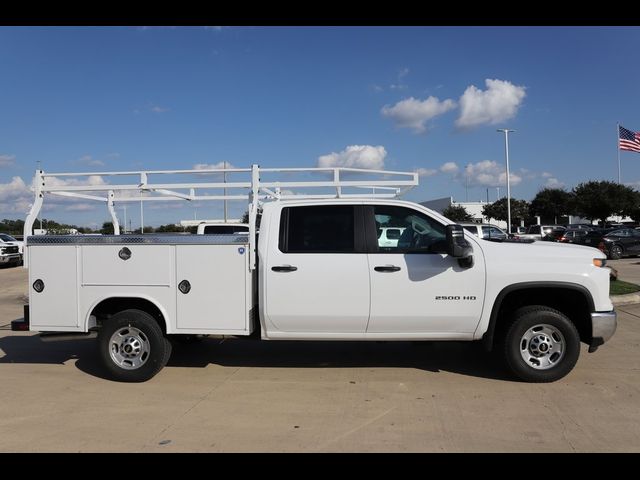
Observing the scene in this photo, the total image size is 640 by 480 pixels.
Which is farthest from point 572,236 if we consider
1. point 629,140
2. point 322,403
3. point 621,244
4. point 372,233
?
point 322,403

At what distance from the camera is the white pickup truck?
5.44 meters

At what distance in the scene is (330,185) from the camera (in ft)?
19.4

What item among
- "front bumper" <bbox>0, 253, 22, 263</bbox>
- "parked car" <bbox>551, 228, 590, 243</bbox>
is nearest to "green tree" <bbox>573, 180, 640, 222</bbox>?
"parked car" <bbox>551, 228, 590, 243</bbox>

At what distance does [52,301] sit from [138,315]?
987 mm

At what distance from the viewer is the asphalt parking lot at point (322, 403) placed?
4176 mm

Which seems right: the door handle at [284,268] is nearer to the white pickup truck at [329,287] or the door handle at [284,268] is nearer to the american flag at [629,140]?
the white pickup truck at [329,287]

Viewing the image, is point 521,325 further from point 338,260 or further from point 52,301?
point 52,301

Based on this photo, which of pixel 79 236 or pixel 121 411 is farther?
pixel 79 236

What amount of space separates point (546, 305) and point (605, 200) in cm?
6127

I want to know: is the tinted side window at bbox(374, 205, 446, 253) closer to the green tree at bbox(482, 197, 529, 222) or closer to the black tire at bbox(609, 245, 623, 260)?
the black tire at bbox(609, 245, 623, 260)

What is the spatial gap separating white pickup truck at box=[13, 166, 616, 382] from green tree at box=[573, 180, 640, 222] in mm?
61369

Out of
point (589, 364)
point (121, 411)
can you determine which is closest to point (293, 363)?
point (121, 411)

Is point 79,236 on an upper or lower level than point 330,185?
lower

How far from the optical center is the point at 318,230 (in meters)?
5.66
